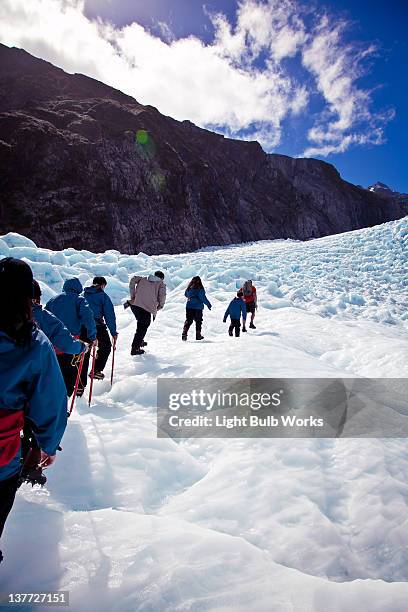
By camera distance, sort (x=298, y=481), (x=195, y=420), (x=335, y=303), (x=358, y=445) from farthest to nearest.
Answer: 1. (x=335, y=303)
2. (x=195, y=420)
3. (x=358, y=445)
4. (x=298, y=481)

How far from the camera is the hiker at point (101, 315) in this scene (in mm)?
5062

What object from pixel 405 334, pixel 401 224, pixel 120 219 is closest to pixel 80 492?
pixel 405 334

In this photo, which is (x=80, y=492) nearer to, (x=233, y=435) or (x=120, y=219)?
(x=233, y=435)

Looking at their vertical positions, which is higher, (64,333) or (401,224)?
(401,224)

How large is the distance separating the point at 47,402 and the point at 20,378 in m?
0.19

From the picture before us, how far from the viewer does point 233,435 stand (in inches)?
145

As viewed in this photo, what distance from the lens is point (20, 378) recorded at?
4.76 feet

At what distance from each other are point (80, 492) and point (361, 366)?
616cm

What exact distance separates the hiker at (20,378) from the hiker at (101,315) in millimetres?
3565

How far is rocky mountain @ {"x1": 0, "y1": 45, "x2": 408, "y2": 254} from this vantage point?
4122 cm

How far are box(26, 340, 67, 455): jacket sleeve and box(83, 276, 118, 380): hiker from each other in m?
3.54

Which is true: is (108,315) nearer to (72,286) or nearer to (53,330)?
(72,286)

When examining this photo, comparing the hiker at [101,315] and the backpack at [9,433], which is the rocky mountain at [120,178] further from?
the backpack at [9,433]

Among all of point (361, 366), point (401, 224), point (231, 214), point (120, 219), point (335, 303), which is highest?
point (231, 214)
